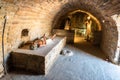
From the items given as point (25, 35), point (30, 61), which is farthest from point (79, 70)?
point (25, 35)

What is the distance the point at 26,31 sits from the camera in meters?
5.04

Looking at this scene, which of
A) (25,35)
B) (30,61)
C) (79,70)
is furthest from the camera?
(25,35)

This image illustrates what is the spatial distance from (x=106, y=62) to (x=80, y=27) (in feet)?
24.0

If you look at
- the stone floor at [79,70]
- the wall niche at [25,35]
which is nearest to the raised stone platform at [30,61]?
the stone floor at [79,70]

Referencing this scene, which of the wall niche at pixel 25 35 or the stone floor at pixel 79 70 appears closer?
the stone floor at pixel 79 70

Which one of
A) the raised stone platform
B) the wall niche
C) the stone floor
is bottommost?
the stone floor

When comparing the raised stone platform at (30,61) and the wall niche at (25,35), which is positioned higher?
the wall niche at (25,35)

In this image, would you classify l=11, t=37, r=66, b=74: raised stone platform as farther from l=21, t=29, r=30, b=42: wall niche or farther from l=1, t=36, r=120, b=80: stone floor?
l=21, t=29, r=30, b=42: wall niche

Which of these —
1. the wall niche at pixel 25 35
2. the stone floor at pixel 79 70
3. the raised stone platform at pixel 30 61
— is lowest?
the stone floor at pixel 79 70

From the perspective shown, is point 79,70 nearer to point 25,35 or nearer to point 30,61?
point 30,61

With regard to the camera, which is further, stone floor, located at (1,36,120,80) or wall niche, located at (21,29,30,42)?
wall niche, located at (21,29,30,42)

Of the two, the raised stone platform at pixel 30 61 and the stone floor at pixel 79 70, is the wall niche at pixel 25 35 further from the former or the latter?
the stone floor at pixel 79 70

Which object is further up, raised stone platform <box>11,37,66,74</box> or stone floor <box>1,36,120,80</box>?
raised stone platform <box>11,37,66,74</box>

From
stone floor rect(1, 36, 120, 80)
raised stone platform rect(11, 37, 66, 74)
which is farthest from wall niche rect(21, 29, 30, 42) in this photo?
stone floor rect(1, 36, 120, 80)
